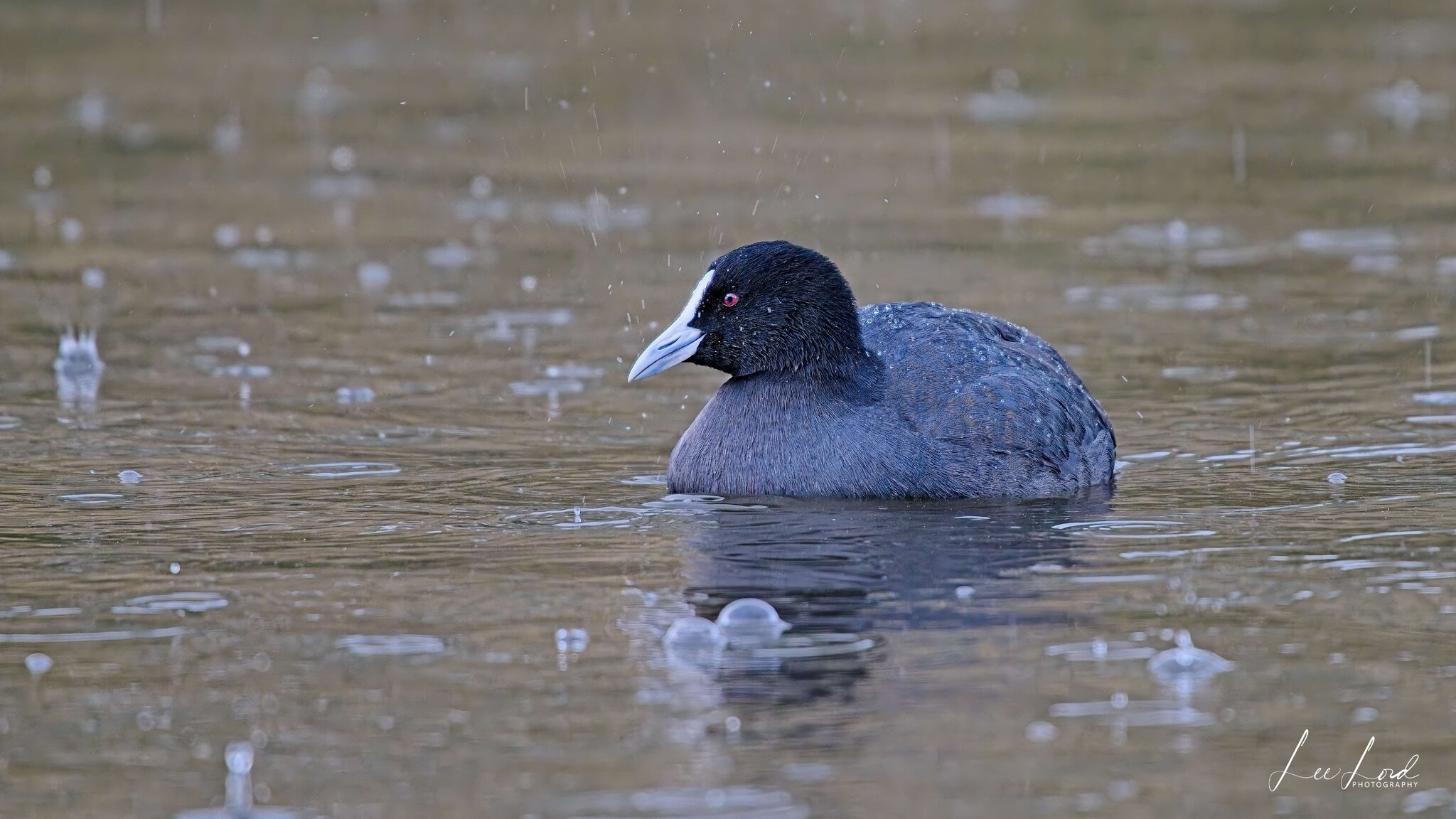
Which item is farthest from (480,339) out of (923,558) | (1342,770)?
(1342,770)

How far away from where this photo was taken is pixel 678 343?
9062mm

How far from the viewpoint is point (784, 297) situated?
29.7 feet

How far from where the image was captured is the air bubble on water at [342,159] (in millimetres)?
17927

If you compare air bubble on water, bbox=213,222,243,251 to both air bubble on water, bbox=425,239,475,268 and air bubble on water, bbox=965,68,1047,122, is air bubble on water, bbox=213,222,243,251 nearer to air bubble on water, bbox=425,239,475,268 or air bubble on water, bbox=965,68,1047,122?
air bubble on water, bbox=425,239,475,268

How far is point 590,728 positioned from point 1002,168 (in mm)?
12350

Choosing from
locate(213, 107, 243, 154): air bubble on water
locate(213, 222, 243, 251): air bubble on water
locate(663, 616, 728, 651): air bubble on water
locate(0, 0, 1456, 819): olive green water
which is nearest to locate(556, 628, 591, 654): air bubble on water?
locate(0, 0, 1456, 819): olive green water

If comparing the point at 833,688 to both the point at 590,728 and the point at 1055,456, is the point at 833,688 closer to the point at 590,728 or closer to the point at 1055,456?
the point at 590,728

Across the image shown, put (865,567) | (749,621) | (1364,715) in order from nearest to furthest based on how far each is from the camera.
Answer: (1364,715), (749,621), (865,567)

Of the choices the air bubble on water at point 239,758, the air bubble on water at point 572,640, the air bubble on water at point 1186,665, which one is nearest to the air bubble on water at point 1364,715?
the air bubble on water at point 1186,665

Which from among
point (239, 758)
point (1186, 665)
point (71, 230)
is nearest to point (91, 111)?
point (71, 230)

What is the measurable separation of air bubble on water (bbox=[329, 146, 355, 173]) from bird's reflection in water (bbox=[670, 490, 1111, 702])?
32.7ft

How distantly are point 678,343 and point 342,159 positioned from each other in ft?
32.5

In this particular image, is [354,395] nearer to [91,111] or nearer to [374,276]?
[374,276]

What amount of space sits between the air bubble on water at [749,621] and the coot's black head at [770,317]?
7.73 ft
